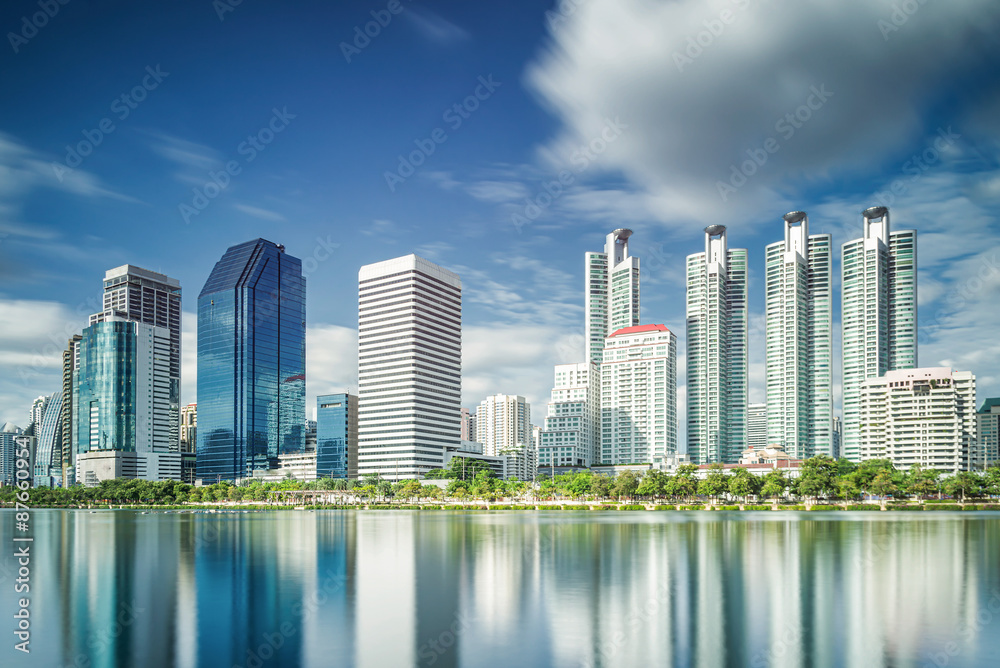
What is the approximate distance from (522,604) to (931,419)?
615 feet

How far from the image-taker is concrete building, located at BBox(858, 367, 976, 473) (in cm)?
18750

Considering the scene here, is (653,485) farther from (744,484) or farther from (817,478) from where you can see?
(817,478)

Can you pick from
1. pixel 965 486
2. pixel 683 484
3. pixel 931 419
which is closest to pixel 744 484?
pixel 683 484

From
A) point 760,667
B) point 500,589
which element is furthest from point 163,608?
point 760,667

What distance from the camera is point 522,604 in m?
37.4

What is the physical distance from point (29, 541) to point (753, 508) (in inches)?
4610

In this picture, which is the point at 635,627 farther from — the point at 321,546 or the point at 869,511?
the point at 869,511

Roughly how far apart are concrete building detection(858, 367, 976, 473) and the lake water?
13685 cm

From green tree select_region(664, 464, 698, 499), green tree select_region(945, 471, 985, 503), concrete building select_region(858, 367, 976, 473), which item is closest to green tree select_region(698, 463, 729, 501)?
green tree select_region(664, 464, 698, 499)

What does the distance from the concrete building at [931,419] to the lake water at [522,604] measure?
137 metres

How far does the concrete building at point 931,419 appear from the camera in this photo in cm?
18750

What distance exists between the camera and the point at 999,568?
48.8 metres

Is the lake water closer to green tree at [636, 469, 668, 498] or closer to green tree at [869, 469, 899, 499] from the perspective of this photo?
green tree at [869, 469, 899, 499]

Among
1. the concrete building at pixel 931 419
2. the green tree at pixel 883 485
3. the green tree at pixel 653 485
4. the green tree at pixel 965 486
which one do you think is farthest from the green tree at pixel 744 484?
the concrete building at pixel 931 419
